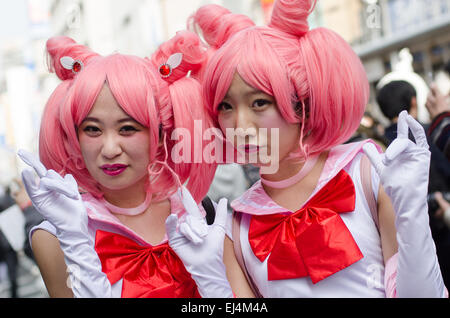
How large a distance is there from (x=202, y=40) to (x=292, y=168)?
57 cm

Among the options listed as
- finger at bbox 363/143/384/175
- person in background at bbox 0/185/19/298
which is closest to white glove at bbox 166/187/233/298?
finger at bbox 363/143/384/175

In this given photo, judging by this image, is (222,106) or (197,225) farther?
(222,106)

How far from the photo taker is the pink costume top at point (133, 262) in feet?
4.63

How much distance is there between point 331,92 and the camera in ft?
4.48

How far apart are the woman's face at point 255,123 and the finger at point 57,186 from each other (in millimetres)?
478

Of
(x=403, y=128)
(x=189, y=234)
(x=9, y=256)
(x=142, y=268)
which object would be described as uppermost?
(x=403, y=128)

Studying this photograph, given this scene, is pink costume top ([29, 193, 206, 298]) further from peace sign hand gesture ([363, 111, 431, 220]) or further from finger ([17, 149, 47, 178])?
peace sign hand gesture ([363, 111, 431, 220])

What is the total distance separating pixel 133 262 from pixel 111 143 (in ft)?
1.19

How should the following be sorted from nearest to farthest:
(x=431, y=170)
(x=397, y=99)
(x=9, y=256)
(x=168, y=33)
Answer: (x=431, y=170)
(x=397, y=99)
(x=9, y=256)
(x=168, y=33)

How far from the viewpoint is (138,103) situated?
142cm

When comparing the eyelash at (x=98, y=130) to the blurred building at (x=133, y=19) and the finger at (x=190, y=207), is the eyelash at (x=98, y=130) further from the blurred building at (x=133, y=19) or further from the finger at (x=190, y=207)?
the blurred building at (x=133, y=19)

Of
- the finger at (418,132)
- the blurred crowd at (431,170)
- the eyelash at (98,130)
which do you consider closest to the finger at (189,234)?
the eyelash at (98,130)

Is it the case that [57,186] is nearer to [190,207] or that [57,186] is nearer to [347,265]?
[190,207]

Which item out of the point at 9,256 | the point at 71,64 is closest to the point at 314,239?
the point at 71,64
